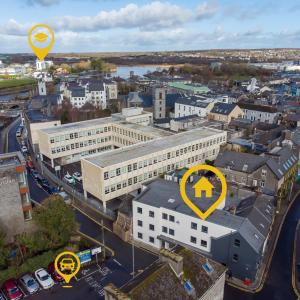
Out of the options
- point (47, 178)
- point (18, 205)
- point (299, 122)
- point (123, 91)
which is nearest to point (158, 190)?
point (18, 205)

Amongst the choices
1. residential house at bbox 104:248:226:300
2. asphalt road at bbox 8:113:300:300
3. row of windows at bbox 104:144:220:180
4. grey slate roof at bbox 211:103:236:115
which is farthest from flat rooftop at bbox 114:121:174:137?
residential house at bbox 104:248:226:300

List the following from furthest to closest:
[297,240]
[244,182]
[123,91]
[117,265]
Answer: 1. [123,91]
2. [244,182]
3. [297,240]
4. [117,265]

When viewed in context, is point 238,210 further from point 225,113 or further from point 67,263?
point 225,113

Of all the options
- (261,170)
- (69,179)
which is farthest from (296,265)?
(69,179)

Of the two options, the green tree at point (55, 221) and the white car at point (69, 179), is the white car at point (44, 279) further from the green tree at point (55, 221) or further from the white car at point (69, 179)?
the white car at point (69, 179)

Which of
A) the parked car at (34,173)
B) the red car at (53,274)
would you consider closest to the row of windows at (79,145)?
the parked car at (34,173)

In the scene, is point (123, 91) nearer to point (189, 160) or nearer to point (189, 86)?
point (189, 86)

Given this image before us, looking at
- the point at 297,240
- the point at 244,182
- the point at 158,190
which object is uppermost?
the point at 158,190
